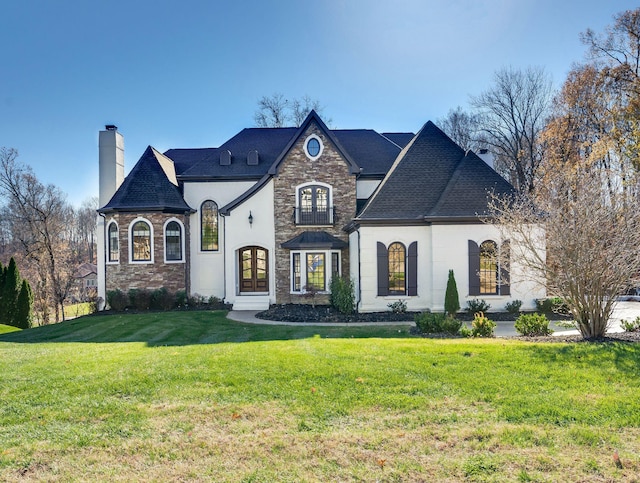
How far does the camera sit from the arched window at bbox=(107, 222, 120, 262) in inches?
766

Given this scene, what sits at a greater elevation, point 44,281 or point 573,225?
point 573,225

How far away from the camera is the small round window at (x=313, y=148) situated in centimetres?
1833

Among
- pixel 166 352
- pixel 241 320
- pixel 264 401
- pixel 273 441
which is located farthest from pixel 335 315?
pixel 273 441

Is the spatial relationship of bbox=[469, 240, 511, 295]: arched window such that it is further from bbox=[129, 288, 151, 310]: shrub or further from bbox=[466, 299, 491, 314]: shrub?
bbox=[129, 288, 151, 310]: shrub

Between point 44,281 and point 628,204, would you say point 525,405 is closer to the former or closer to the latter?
point 628,204

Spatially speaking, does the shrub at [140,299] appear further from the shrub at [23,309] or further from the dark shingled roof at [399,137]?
the dark shingled roof at [399,137]

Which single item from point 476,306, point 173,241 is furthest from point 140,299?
point 476,306

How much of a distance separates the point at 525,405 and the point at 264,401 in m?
3.37

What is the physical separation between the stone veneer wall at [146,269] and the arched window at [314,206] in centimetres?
632

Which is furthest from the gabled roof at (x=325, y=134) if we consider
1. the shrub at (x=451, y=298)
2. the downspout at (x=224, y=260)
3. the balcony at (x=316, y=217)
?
the shrub at (x=451, y=298)

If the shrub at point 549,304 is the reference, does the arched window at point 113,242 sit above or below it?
above

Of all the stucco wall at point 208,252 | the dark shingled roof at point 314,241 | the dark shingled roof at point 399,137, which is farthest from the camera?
the dark shingled roof at point 399,137

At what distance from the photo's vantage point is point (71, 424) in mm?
4973

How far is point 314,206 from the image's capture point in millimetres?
18641
